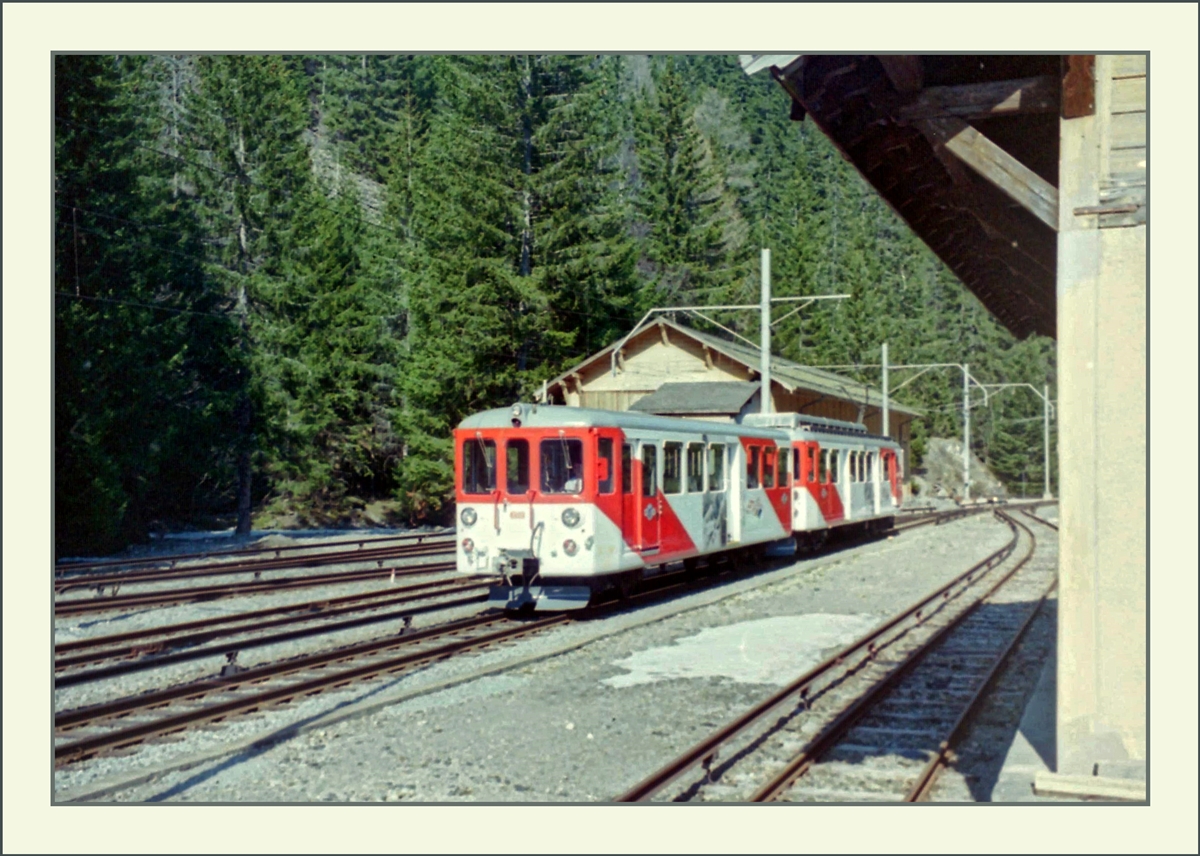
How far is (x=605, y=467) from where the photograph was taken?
14914 millimetres

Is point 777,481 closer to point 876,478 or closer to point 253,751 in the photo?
point 876,478

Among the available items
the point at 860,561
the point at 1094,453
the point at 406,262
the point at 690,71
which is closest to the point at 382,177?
the point at 690,71

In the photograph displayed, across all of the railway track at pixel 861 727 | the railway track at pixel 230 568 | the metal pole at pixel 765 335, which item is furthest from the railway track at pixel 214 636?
the metal pole at pixel 765 335

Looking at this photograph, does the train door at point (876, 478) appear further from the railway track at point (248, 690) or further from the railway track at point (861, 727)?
the railway track at point (248, 690)

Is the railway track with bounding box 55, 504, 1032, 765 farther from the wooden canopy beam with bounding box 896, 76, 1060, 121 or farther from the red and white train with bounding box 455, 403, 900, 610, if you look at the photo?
the wooden canopy beam with bounding box 896, 76, 1060, 121

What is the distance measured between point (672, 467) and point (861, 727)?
8006mm

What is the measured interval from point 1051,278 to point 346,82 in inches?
2459

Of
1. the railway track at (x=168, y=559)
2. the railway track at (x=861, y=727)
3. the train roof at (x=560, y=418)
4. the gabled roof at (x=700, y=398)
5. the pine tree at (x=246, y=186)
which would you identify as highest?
the pine tree at (x=246, y=186)

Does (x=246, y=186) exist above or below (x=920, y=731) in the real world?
above

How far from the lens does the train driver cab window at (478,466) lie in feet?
49.6

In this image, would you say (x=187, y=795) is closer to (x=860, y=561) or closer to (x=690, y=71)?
(x=860, y=561)

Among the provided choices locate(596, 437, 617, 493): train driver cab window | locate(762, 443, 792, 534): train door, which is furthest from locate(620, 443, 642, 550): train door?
locate(762, 443, 792, 534): train door

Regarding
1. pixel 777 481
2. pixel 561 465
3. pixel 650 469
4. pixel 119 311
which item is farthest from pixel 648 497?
pixel 119 311

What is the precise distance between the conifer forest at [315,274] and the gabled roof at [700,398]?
4.12 metres
